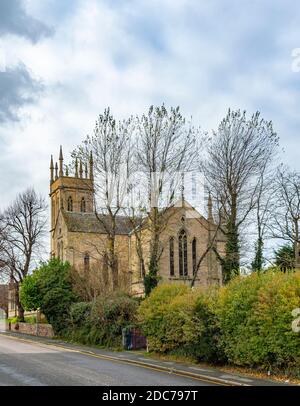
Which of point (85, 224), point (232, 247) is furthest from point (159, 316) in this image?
point (85, 224)

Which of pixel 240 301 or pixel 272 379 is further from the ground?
pixel 240 301

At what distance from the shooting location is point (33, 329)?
44.6 m

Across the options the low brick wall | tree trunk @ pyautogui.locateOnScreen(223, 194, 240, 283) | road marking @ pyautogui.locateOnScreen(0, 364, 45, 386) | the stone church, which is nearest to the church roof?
the stone church

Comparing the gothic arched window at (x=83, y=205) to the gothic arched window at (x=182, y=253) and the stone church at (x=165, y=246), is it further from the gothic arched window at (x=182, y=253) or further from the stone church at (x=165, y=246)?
the gothic arched window at (x=182, y=253)

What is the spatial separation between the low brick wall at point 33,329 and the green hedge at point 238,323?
18.4m

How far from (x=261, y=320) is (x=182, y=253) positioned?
3541 centimetres

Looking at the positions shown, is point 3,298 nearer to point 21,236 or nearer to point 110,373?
point 21,236

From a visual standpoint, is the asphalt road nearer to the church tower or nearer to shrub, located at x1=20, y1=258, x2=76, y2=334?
shrub, located at x1=20, y1=258, x2=76, y2=334

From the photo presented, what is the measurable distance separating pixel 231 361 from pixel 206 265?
1302 inches

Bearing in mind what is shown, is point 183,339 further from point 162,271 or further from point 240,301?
point 162,271

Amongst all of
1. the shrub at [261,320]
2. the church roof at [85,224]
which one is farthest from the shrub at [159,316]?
the church roof at [85,224]

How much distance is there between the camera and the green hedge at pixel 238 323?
15.4 meters

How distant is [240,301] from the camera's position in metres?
17.4
